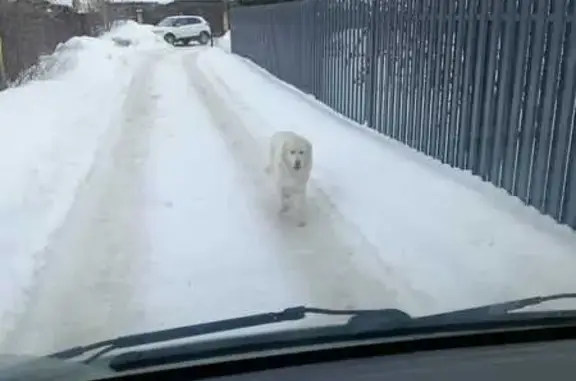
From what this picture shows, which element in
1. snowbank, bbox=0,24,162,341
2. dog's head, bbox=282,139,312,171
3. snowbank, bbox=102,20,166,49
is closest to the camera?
snowbank, bbox=0,24,162,341

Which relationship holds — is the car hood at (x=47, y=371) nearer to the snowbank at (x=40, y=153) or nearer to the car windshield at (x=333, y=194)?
the car windshield at (x=333, y=194)

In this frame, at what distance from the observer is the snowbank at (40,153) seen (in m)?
4.74

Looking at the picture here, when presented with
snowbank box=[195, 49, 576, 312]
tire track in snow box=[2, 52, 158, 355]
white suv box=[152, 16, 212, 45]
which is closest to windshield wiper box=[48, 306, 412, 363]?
tire track in snow box=[2, 52, 158, 355]

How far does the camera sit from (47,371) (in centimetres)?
186

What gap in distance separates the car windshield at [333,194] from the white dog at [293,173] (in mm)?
17

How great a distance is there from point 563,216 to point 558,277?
3.52 feet

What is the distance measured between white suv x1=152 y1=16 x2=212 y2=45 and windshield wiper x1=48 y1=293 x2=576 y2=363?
117 feet

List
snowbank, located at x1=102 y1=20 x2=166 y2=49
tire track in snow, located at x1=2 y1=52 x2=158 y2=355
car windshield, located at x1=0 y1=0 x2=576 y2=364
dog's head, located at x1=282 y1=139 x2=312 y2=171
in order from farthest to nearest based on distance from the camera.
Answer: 1. snowbank, located at x1=102 y1=20 x2=166 y2=49
2. dog's head, located at x1=282 y1=139 x2=312 y2=171
3. car windshield, located at x1=0 y1=0 x2=576 y2=364
4. tire track in snow, located at x1=2 y1=52 x2=158 y2=355

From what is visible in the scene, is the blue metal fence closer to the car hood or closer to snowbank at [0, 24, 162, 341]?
snowbank at [0, 24, 162, 341]

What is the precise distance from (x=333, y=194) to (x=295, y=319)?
169 inches

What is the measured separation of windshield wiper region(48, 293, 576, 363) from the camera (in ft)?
7.02

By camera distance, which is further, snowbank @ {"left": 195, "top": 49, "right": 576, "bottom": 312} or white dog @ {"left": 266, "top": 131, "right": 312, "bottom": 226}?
white dog @ {"left": 266, "top": 131, "right": 312, "bottom": 226}

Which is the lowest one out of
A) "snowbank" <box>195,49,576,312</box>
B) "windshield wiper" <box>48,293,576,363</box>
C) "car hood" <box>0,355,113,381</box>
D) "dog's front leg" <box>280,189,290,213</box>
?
"snowbank" <box>195,49,576,312</box>

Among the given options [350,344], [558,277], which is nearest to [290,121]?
[558,277]
